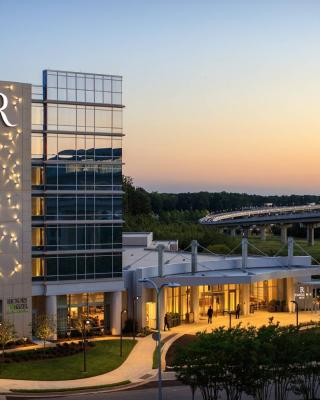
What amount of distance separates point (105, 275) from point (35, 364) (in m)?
15.9

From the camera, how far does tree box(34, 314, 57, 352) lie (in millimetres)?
66938

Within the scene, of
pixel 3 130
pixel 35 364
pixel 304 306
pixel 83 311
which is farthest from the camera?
pixel 304 306

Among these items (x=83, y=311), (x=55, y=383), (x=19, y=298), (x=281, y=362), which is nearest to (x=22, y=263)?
(x=19, y=298)

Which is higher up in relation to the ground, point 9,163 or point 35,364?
point 9,163

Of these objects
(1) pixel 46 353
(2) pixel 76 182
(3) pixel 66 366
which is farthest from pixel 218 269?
(3) pixel 66 366

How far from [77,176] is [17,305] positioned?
13093 millimetres

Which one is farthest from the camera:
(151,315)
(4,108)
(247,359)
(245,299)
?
(245,299)

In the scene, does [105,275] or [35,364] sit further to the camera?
[105,275]

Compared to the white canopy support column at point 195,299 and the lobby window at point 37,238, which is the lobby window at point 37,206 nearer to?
the lobby window at point 37,238

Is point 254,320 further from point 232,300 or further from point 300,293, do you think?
point 300,293

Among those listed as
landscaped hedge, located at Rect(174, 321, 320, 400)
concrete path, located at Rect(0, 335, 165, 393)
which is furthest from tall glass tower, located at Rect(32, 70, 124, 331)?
landscaped hedge, located at Rect(174, 321, 320, 400)

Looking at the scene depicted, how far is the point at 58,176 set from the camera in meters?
74.2

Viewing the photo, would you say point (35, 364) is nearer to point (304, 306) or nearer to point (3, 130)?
point (3, 130)

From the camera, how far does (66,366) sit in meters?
61.7
